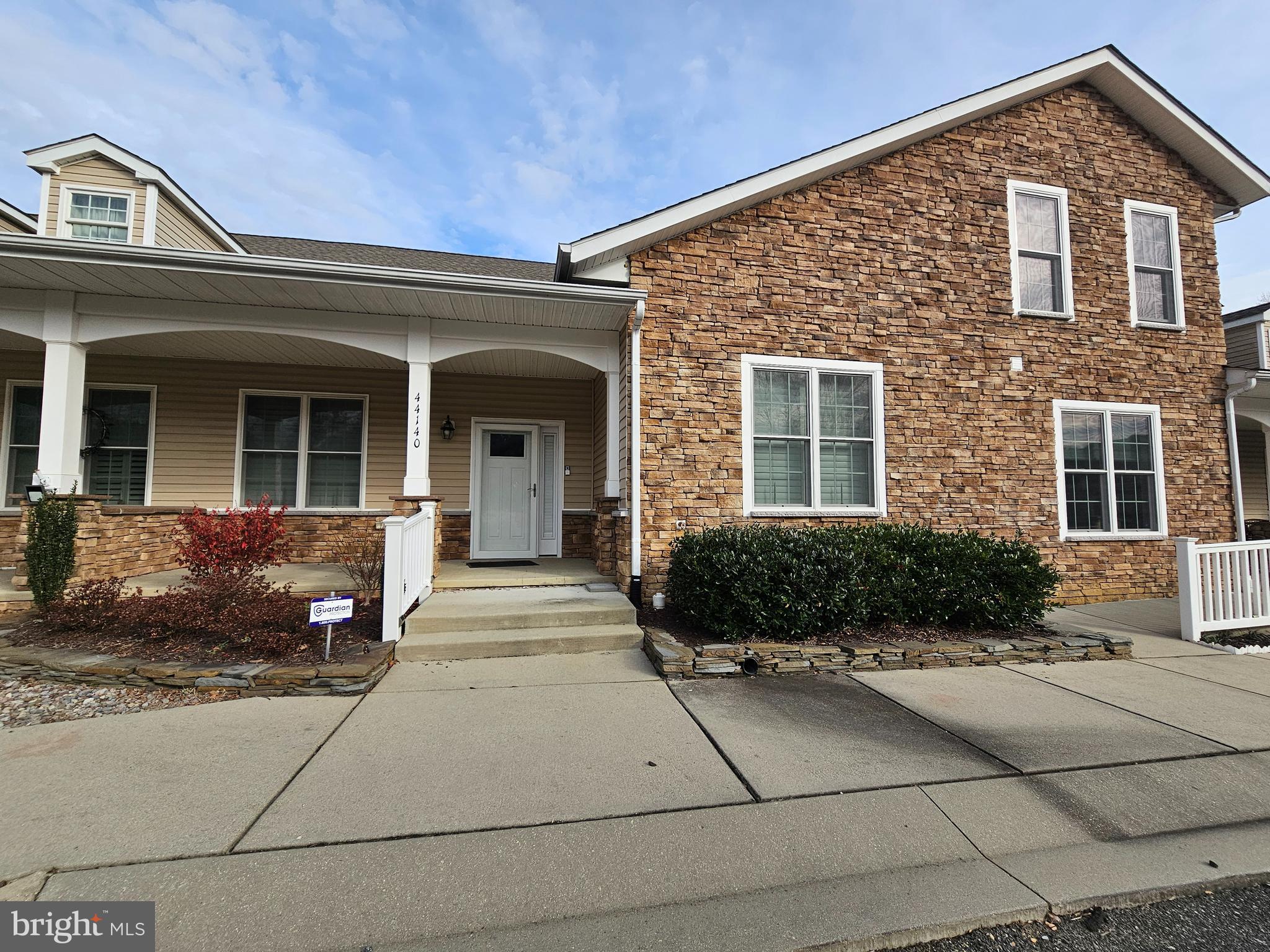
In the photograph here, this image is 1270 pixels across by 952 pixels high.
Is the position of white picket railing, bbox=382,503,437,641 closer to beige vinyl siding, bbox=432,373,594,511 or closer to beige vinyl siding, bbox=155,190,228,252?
beige vinyl siding, bbox=432,373,594,511

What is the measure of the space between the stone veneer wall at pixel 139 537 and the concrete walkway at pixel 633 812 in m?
3.33

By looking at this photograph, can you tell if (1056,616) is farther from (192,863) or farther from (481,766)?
(192,863)

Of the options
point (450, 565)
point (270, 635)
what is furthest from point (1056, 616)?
point (270, 635)

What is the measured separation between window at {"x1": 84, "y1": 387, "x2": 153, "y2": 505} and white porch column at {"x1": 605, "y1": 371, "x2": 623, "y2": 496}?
6.38 meters

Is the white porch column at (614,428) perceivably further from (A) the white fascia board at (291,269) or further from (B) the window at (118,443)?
(B) the window at (118,443)

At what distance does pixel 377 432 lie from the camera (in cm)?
844

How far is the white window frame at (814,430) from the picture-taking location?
6539 millimetres

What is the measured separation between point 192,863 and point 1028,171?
33.9 feet

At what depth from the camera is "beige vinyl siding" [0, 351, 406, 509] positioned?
7.79m

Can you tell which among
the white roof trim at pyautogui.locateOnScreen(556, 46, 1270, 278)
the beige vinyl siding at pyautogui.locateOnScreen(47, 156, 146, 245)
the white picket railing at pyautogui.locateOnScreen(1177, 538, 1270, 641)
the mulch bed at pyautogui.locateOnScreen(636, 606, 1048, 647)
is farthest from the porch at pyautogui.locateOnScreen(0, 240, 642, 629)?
the white picket railing at pyautogui.locateOnScreen(1177, 538, 1270, 641)

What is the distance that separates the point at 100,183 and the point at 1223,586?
51.1 ft

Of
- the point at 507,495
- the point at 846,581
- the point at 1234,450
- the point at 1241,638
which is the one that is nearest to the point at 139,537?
the point at 507,495

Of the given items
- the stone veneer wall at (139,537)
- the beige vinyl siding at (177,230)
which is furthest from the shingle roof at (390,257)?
the stone veneer wall at (139,537)

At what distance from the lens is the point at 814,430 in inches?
266
